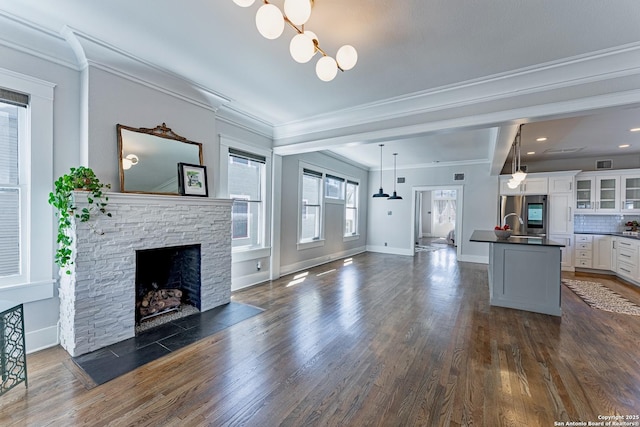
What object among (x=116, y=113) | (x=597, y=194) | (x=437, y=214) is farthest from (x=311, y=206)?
(x=437, y=214)

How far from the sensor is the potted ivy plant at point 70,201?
2.38 metres

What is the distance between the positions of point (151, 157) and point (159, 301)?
1.75 meters

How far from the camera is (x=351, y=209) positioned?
27.3ft

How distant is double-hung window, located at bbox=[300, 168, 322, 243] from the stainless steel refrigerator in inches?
180

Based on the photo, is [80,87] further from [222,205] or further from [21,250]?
[222,205]

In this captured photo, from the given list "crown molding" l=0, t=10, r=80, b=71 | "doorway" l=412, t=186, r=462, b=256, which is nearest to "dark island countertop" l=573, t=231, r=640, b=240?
"doorway" l=412, t=186, r=462, b=256

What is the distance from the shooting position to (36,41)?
239 cm

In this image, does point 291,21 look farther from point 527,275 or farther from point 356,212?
point 356,212

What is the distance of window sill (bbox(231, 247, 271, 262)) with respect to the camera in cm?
438

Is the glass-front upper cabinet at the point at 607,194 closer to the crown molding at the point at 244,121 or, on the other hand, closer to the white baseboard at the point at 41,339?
the crown molding at the point at 244,121

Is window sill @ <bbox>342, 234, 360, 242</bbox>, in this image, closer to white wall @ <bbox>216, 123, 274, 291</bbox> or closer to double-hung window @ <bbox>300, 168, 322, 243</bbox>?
double-hung window @ <bbox>300, 168, 322, 243</bbox>

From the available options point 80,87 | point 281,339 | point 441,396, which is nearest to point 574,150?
point 441,396

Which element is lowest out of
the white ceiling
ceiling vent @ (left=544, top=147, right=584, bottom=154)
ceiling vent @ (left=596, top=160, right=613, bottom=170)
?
ceiling vent @ (left=596, top=160, right=613, bottom=170)

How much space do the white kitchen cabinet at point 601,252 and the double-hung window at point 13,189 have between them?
929 centimetres
